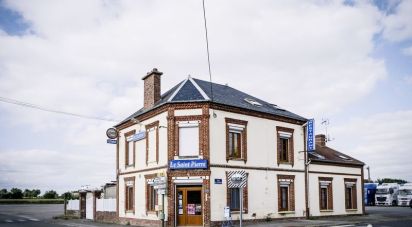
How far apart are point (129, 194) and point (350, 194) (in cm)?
1652

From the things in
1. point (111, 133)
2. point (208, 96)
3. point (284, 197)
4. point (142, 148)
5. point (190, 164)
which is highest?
point (208, 96)

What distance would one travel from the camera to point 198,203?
887 inches

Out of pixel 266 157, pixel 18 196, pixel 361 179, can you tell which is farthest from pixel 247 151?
pixel 18 196

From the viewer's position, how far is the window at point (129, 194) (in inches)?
1070

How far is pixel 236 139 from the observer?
2466 cm

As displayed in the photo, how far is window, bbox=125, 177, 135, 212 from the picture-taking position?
1070 inches

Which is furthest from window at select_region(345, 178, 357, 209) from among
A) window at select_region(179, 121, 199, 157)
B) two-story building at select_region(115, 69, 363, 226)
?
window at select_region(179, 121, 199, 157)

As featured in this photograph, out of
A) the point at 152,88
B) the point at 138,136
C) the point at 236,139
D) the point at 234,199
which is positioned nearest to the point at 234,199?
the point at 234,199

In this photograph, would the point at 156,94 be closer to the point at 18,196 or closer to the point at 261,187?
the point at 261,187

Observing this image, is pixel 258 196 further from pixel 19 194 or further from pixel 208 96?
pixel 19 194

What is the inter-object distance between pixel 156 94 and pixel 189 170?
600cm

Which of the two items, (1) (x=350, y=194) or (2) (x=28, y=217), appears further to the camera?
(2) (x=28, y=217)

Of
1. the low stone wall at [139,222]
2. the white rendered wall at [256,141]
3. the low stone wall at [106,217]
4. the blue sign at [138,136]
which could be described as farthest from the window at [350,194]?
the low stone wall at [106,217]

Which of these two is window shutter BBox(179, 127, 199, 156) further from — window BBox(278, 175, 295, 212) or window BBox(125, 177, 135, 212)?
window BBox(278, 175, 295, 212)
